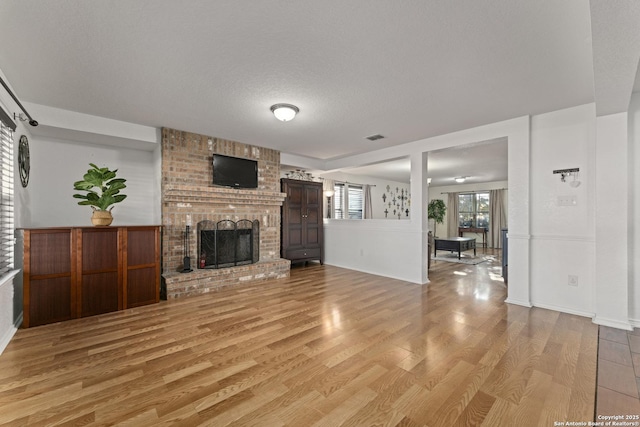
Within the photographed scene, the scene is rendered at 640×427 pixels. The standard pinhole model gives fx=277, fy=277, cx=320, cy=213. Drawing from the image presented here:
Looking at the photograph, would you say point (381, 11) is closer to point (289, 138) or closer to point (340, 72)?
point (340, 72)

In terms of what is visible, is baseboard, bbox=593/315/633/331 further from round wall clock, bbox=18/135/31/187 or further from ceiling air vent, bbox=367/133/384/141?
round wall clock, bbox=18/135/31/187

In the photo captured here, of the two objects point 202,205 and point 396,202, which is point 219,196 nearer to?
point 202,205

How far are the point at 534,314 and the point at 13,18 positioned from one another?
17.2 ft

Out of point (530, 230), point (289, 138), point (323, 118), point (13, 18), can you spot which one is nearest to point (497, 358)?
point (530, 230)

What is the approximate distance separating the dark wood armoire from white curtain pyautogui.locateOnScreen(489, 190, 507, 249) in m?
6.71

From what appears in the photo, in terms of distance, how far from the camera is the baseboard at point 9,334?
2.35 m

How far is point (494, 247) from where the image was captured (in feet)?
31.5

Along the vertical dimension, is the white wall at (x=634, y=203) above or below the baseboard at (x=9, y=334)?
above

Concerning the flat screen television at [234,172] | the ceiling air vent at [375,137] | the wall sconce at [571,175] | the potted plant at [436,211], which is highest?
the ceiling air vent at [375,137]

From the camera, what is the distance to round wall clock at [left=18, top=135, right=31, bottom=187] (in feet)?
10.0

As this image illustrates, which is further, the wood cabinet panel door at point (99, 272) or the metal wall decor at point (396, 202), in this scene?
the metal wall decor at point (396, 202)

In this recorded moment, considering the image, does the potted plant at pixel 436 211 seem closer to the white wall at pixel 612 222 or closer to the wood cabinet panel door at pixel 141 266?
the white wall at pixel 612 222

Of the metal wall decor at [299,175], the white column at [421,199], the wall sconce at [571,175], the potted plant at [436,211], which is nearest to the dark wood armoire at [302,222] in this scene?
the metal wall decor at [299,175]

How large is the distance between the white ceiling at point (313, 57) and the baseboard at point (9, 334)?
7.37 feet
